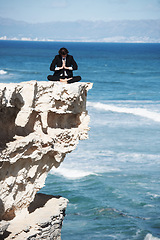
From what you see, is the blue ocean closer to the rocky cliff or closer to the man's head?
the rocky cliff

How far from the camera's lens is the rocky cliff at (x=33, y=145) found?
32.5 feet

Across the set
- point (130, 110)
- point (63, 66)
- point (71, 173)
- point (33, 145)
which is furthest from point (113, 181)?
point (130, 110)

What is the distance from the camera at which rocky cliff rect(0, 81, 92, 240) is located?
9898 mm

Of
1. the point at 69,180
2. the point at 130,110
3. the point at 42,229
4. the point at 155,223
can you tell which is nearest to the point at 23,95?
the point at 42,229

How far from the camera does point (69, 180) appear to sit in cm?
2044

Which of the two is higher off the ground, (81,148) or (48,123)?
(48,123)

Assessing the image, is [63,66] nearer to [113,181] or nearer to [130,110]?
[113,181]

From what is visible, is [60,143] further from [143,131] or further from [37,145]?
[143,131]

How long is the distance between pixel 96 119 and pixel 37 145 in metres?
23.3

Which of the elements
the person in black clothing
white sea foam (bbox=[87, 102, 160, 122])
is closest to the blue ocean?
white sea foam (bbox=[87, 102, 160, 122])

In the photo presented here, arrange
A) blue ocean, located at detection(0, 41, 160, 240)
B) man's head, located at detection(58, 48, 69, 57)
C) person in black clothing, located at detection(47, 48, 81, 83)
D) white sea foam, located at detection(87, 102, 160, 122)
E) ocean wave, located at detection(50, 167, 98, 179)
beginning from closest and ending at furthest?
man's head, located at detection(58, 48, 69, 57) → person in black clothing, located at detection(47, 48, 81, 83) → blue ocean, located at detection(0, 41, 160, 240) → ocean wave, located at detection(50, 167, 98, 179) → white sea foam, located at detection(87, 102, 160, 122)

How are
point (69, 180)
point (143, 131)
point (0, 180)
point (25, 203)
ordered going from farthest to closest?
point (143, 131), point (69, 180), point (25, 203), point (0, 180)

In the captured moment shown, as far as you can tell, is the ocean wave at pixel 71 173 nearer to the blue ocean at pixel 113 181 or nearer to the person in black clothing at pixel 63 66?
the blue ocean at pixel 113 181

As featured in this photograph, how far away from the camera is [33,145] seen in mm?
10234
